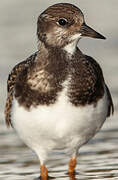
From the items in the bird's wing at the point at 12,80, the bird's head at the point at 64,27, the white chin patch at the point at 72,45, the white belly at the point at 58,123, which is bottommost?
the white belly at the point at 58,123

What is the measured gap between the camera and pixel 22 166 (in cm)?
1056

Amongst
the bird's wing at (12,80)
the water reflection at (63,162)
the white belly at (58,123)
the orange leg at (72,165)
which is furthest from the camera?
the orange leg at (72,165)

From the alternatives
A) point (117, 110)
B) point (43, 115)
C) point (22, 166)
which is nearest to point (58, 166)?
point (22, 166)

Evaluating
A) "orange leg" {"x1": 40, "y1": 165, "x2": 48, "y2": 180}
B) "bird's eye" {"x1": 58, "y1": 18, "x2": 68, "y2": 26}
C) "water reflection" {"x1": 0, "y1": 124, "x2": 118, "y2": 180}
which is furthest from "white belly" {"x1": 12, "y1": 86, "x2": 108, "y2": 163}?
"bird's eye" {"x1": 58, "y1": 18, "x2": 68, "y2": 26}

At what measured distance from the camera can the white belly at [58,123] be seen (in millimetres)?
9500

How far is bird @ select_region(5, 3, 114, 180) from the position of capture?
9508 mm

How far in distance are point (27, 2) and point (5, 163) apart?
7663mm

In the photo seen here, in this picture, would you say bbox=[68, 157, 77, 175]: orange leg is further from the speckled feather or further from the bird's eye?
the bird's eye

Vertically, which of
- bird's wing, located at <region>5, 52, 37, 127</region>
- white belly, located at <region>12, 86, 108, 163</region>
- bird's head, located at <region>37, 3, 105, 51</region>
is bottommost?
white belly, located at <region>12, 86, 108, 163</region>

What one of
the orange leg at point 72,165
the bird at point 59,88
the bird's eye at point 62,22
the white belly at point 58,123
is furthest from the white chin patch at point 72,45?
the orange leg at point 72,165

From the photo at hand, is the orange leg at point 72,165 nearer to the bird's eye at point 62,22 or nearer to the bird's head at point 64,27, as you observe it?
the bird's head at point 64,27

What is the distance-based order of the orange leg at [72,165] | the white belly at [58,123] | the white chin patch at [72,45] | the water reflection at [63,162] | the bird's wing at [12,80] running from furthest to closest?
1. the orange leg at [72,165]
2. the water reflection at [63,162]
3. the bird's wing at [12,80]
4. the white chin patch at [72,45]
5. the white belly at [58,123]

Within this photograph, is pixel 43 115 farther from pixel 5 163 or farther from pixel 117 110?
pixel 117 110

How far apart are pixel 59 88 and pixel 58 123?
0.40 meters
